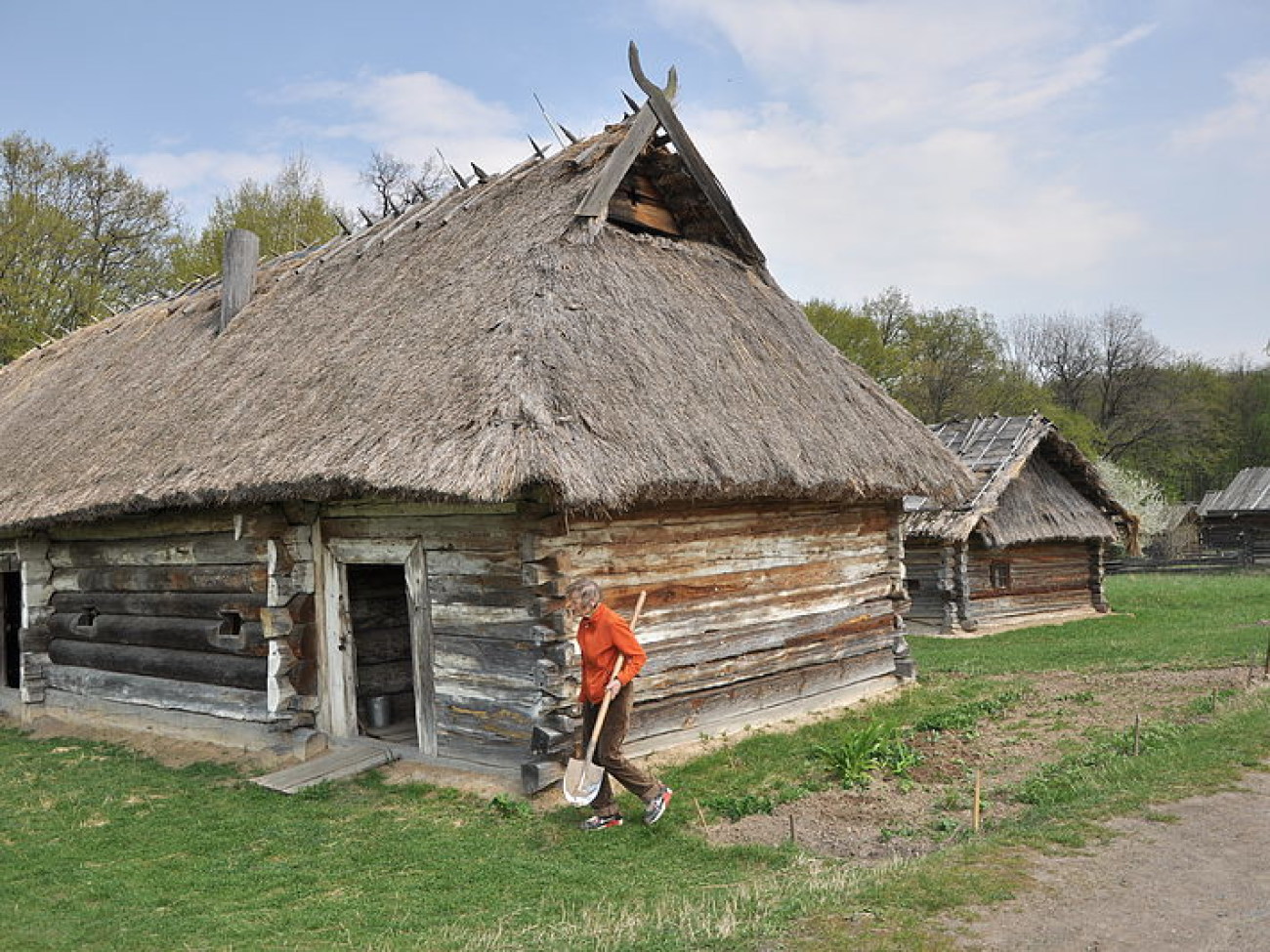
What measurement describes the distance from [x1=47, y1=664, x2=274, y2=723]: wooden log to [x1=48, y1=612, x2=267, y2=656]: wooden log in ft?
1.14

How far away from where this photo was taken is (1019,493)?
18.9m

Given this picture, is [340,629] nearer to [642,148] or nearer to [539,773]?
[539,773]

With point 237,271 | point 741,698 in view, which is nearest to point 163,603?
point 237,271

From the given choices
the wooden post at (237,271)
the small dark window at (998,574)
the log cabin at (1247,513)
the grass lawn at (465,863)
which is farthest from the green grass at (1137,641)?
the wooden post at (237,271)

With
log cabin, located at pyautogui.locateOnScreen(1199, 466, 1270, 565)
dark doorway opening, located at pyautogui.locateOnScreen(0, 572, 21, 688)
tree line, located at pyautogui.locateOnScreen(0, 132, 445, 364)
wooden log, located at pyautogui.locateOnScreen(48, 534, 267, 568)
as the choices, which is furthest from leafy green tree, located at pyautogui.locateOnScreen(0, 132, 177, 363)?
log cabin, located at pyautogui.locateOnScreen(1199, 466, 1270, 565)

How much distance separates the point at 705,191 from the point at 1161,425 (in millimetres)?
41346

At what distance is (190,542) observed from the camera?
30.4 feet

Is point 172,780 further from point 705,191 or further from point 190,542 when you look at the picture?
point 705,191

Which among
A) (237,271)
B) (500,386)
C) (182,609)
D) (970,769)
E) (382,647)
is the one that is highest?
(237,271)

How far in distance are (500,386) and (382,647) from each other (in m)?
4.09

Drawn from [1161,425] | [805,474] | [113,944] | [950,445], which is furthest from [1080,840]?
[1161,425]

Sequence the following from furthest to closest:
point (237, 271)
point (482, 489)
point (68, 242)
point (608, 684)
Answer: point (68, 242) < point (237, 271) < point (482, 489) < point (608, 684)

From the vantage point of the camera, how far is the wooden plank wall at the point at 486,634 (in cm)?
711

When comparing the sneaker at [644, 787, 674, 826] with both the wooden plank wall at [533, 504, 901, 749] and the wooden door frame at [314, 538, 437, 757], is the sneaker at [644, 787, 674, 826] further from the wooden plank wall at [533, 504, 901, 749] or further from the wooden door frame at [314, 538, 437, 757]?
the wooden door frame at [314, 538, 437, 757]
